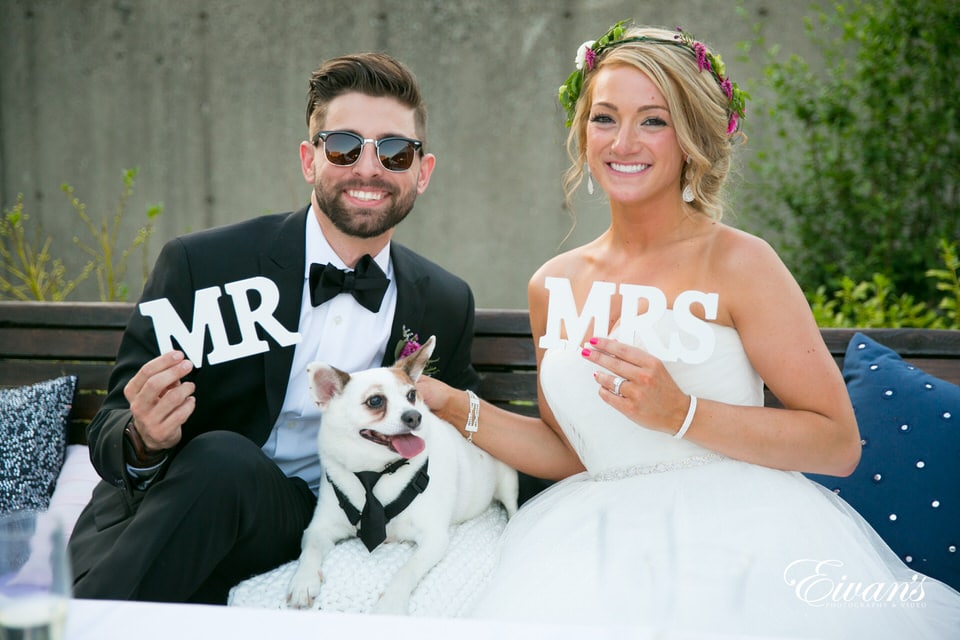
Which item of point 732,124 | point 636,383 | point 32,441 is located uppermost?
point 732,124

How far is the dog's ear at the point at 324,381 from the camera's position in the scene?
7.85 feet

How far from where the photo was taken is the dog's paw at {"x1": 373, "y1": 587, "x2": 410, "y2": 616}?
2211mm

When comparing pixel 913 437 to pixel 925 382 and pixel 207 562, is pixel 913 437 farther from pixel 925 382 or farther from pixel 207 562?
pixel 207 562

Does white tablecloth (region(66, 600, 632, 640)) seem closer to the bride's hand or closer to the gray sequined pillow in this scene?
the bride's hand

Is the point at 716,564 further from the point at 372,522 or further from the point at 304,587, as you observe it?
the point at 304,587

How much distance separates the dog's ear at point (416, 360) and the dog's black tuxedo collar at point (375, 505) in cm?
28

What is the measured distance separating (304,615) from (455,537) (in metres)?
1.29

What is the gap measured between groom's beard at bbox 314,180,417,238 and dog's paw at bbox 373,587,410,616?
1.18m

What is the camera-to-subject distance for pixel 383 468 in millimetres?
2541

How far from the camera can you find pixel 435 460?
8.53 ft

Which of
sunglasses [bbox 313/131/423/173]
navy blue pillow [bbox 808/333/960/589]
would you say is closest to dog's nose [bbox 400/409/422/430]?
sunglasses [bbox 313/131/423/173]

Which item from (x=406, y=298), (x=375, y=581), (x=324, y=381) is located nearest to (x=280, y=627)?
(x=375, y=581)

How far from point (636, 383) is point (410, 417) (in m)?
0.66

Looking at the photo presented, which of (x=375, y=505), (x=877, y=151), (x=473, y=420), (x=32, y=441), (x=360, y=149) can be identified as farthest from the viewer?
(x=877, y=151)
